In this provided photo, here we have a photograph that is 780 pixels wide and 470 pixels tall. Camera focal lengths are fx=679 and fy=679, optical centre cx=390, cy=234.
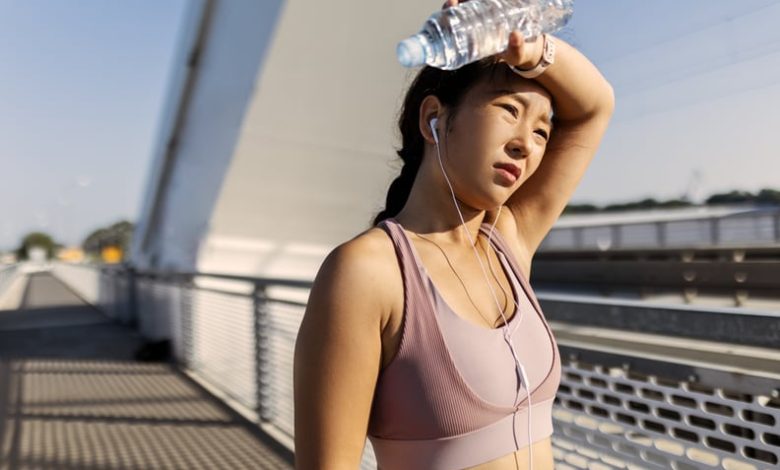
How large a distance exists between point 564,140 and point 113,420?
509 centimetres

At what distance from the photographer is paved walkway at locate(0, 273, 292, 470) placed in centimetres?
452

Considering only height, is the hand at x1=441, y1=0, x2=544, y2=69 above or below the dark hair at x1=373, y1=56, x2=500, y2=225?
above

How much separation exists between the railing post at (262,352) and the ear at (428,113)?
411 cm

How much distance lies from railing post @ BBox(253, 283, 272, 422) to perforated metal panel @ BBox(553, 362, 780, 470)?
10.8 ft

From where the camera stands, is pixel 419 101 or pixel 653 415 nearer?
pixel 419 101

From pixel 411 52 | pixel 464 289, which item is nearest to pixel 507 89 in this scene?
pixel 411 52

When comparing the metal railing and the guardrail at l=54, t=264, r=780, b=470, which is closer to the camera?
the guardrail at l=54, t=264, r=780, b=470

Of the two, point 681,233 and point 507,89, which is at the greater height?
point 507,89

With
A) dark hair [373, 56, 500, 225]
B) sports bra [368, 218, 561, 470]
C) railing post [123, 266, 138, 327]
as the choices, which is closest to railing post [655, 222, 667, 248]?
railing post [123, 266, 138, 327]

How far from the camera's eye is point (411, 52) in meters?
0.98

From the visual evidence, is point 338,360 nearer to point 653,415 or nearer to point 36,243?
point 653,415

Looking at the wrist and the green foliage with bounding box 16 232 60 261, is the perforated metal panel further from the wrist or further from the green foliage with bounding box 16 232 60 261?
the green foliage with bounding box 16 232 60 261

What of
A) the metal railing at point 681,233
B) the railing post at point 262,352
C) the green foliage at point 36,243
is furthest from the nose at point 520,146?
the green foliage at point 36,243

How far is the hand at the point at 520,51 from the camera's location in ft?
3.54
